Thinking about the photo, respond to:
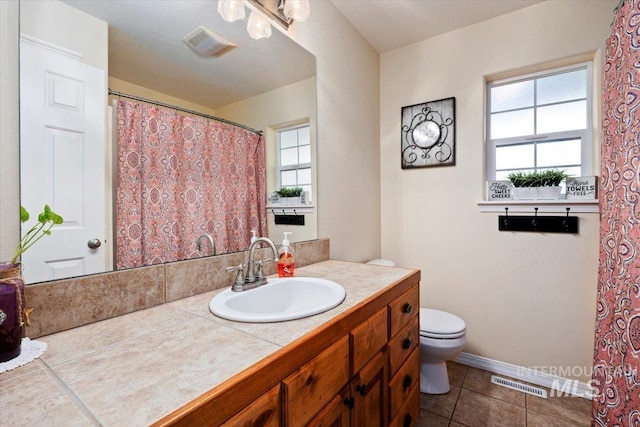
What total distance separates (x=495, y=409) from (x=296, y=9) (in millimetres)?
2486

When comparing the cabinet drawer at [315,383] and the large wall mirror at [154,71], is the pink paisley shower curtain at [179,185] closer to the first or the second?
the large wall mirror at [154,71]

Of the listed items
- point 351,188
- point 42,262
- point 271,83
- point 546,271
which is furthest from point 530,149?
point 42,262

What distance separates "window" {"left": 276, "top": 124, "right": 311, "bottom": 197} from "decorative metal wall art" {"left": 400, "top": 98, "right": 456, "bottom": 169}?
1.07 metres

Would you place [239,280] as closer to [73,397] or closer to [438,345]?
[73,397]

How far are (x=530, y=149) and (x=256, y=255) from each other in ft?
6.63

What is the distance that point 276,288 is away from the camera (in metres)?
1.23

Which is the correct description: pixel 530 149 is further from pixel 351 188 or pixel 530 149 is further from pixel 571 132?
pixel 351 188

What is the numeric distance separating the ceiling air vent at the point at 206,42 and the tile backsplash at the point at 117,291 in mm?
846

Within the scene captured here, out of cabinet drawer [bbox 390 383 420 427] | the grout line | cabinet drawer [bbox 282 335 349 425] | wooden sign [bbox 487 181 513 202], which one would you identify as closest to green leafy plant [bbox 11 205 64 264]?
the grout line

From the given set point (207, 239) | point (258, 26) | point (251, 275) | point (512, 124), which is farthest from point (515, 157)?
point (207, 239)

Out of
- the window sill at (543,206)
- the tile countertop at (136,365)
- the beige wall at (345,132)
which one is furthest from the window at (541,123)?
the tile countertop at (136,365)

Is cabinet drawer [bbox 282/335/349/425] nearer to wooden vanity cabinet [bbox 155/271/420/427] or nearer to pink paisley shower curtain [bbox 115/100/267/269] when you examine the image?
wooden vanity cabinet [bbox 155/271/420/427]

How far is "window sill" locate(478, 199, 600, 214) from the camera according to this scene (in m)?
1.76

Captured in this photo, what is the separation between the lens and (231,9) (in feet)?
4.17
